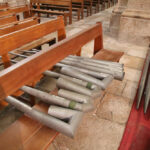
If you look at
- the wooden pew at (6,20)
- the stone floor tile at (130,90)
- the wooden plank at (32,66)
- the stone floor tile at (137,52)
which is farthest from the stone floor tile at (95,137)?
the wooden pew at (6,20)

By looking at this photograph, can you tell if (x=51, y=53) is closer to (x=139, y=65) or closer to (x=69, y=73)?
(x=69, y=73)

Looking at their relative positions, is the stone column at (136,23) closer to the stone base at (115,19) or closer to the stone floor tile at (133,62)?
the stone base at (115,19)

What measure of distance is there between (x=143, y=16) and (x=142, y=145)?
3.28 m

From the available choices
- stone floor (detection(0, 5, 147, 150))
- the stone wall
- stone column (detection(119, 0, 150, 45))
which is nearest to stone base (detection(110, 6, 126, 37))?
the stone wall

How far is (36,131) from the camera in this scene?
4.39 feet

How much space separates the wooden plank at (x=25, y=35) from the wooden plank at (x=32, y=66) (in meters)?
0.65

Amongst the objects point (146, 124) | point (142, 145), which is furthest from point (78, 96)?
point (146, 124)

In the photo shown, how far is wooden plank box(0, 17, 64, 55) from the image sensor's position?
1986 millimetres

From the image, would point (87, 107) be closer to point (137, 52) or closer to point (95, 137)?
point (95, 137)

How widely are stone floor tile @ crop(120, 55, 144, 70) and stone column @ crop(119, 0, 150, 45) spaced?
0.86 meters

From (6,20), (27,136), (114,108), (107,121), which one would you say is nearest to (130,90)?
(114,108)

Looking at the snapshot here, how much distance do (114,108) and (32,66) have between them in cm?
130

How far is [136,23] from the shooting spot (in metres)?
4.19

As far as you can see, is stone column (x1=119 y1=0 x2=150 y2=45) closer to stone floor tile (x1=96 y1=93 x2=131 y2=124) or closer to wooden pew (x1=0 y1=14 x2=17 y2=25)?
stone floor tile (x1=96 y1=93 x2=131 y2=124)
